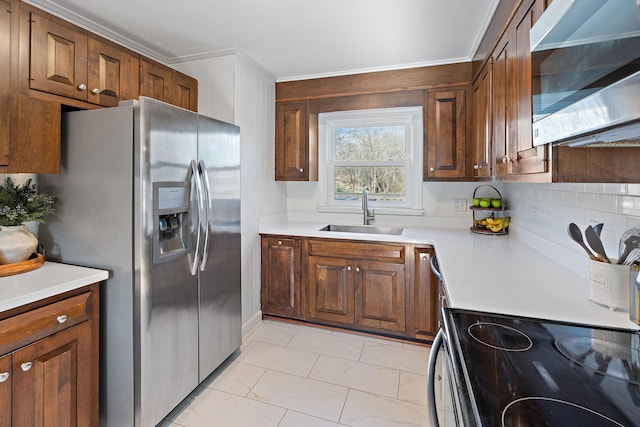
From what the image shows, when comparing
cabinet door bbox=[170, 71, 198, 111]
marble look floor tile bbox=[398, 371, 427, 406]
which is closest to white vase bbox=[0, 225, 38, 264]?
cabinet door bbox=[170, 71, 198, 111]

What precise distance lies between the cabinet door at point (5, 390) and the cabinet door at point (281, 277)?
1900 millimetres

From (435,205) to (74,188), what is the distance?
2845 mm

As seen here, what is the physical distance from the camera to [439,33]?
7.47 ft

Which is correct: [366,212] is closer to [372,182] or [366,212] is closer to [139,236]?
[372,182]

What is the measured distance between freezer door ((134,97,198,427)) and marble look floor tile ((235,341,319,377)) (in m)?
0.53

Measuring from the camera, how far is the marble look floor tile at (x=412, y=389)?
6.42ft

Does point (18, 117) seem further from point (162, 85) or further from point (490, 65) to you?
point (490, 65)

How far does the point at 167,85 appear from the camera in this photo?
2.35 metres

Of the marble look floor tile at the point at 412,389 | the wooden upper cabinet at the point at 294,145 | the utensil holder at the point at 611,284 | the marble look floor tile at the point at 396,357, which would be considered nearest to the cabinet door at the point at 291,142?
the wooden upper cabinet at the point at 294,145

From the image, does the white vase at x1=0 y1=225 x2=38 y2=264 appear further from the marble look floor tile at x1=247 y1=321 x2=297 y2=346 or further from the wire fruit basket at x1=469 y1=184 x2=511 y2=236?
the wire fruit basket at x1=469 y1=184 x2=511 y2=236

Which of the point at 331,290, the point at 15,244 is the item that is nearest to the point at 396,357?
the point at 331,290

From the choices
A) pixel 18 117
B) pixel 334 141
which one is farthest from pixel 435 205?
pixel 18 117

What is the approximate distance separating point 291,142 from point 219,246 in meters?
1.47

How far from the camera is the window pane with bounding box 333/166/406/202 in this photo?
3.26 meters
